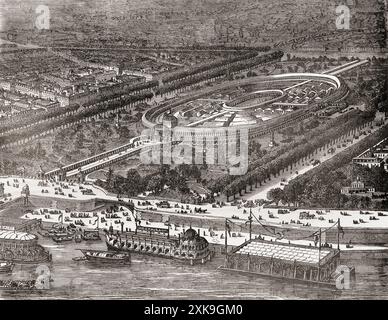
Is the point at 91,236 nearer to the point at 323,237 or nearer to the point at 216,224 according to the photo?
the point at 216,224

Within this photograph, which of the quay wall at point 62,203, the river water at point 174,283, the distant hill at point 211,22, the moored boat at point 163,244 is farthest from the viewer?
the distant hill at point 211,22

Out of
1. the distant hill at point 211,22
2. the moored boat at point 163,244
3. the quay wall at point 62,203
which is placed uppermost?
the distant hill at point 211,22

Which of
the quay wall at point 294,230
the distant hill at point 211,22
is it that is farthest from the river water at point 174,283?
the distant hill at point 211,22

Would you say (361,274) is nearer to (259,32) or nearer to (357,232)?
(357,232)

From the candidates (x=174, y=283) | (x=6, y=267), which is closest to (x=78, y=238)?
(x=6, y=267)

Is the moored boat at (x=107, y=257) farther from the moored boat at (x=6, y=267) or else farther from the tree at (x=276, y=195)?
the tree at (x=276, y=195)

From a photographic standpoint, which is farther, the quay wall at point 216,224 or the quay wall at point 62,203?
the quay wall at point 62,203

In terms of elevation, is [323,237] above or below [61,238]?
above

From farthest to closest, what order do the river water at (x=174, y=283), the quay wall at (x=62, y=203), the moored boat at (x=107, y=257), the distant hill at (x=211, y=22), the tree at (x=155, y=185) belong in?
1. the distant hill at (x=211, y=22)
2. the tree at (x=155, y=185)
3. the quay wall at (x=62, y=203)
4. the moored boat at (x=107, y=257)
5. the river water at (x=174, y=283)
